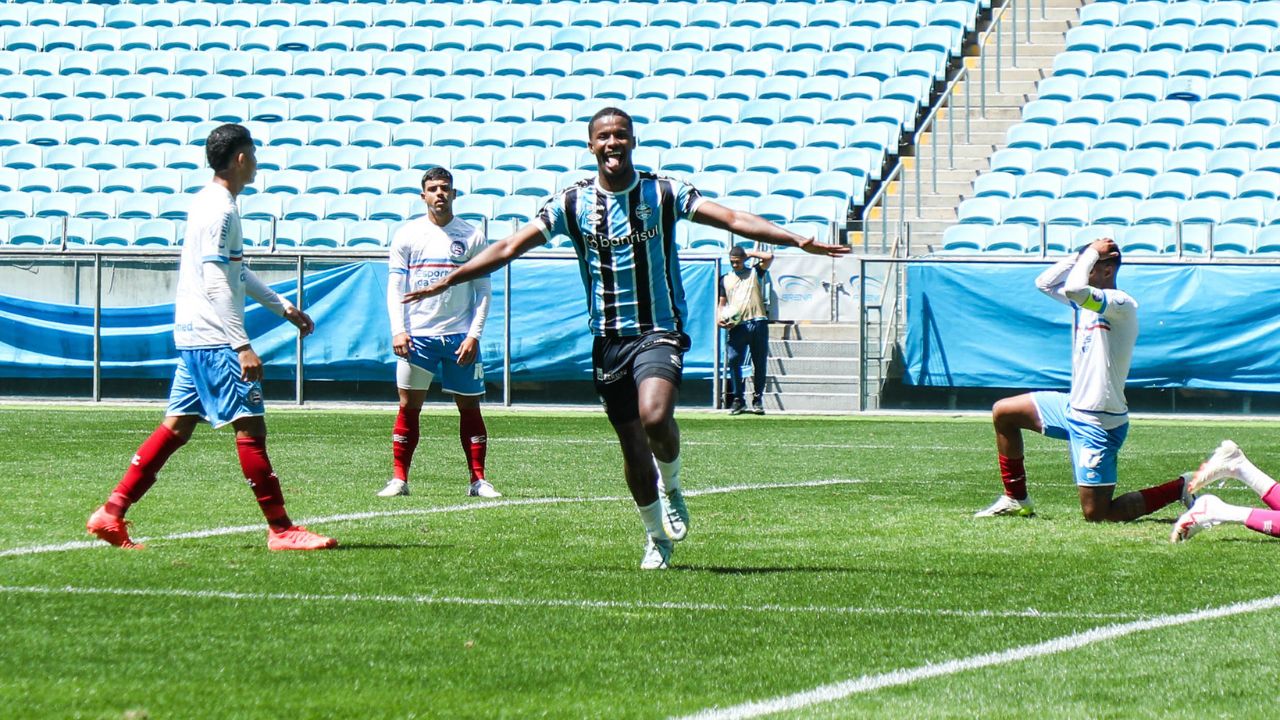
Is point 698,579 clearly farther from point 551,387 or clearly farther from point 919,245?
point 919,245

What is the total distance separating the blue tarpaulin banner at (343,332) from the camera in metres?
23.1

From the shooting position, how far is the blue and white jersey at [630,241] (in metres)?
7.45

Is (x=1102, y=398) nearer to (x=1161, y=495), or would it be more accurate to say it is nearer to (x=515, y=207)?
(x=1161, y=495)

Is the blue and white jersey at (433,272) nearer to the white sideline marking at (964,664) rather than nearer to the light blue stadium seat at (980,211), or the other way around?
the white sideline marking at (964,664)

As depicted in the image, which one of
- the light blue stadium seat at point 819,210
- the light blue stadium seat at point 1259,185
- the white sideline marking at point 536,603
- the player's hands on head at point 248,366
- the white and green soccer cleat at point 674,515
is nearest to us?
the white sideline marking at point 536,603

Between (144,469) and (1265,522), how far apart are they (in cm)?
507

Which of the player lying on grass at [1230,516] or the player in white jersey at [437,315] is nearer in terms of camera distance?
the player lying on grass at [1230,516]

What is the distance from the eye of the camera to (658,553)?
7.36 meters

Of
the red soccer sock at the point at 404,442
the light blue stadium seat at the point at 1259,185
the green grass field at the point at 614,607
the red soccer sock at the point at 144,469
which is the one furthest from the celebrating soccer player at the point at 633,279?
the light blue stadium seat at the point at 1259,185

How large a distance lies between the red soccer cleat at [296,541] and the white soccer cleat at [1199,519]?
3856mm

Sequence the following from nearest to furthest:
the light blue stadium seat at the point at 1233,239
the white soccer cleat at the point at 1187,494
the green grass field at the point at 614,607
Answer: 1. the green grass field at the point at 614,607
2. the white soccer cleat at the point at 1187,494
3. the light blue stadium seat at the point at 1233,239

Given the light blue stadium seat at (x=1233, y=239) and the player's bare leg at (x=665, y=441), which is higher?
the light blue stadium seat at (x=1233, y=239)

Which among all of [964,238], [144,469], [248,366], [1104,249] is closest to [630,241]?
[248,366]

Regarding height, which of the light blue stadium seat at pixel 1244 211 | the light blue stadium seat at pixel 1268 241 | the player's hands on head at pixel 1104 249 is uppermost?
the light blue stadium seat at pixel 1244 211
